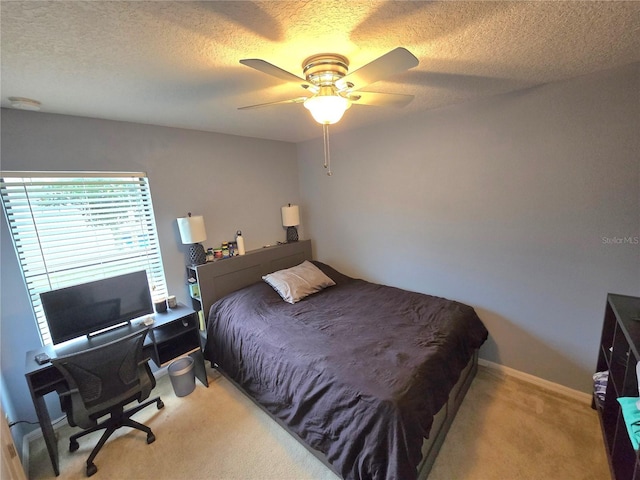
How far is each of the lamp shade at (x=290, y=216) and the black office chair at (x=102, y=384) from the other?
Result: 6.46ft

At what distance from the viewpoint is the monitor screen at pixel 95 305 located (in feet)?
6.22

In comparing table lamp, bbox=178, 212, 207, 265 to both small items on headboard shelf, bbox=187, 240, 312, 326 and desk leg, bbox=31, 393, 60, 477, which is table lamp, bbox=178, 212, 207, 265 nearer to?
small items on headboard shelf, bbox=187, 240, 312, 326

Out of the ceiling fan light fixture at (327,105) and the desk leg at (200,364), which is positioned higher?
the ceiling fan light fixture at (327,105)

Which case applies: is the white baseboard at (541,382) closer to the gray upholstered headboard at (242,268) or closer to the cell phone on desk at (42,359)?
the gray upholstered headboard at (242,268)

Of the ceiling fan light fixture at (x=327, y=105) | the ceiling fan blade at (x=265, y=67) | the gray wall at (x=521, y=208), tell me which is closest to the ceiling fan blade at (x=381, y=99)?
the ceiling fan light fixture at (x=327, y=105)

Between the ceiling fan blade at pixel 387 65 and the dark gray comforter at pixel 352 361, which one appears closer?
the ceiling fan blade at pixel 387 65

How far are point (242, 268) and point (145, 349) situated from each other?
1.11 meters

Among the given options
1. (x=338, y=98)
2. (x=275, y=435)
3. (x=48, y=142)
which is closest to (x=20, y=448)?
(x=275, y=435)

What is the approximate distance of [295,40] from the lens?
1196 mm

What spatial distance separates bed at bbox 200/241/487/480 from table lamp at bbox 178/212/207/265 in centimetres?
20

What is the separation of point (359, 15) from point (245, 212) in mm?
2403

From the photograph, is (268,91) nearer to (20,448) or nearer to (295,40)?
(295,40)

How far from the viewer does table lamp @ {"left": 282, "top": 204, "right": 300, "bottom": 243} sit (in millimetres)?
3395

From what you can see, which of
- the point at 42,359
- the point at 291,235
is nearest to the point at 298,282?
the point at 291,235
